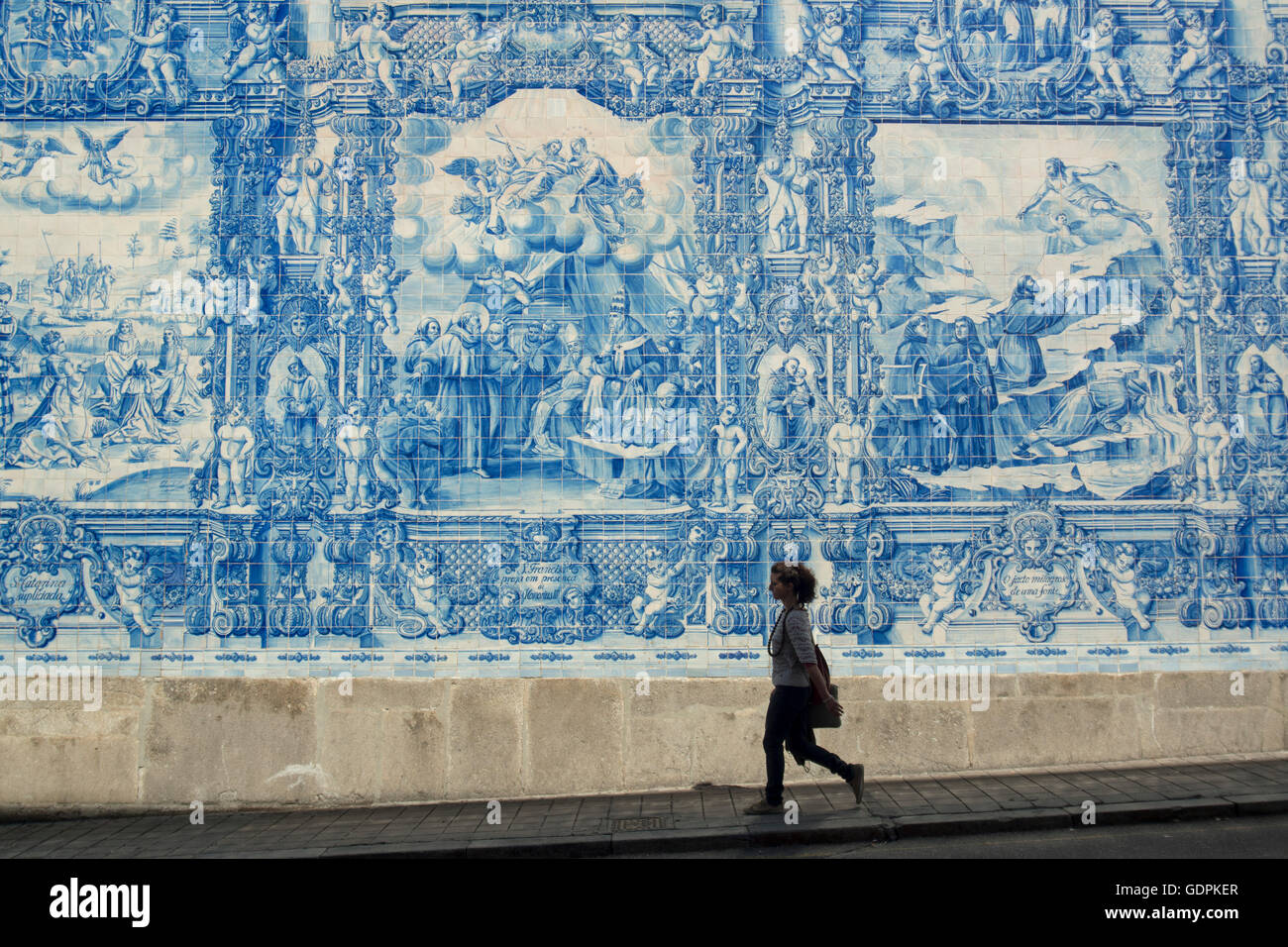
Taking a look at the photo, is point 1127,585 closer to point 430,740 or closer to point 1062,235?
point 1062,235

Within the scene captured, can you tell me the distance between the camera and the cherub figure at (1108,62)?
826 centimetres

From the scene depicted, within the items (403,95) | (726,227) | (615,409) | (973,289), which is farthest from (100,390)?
(973,289)

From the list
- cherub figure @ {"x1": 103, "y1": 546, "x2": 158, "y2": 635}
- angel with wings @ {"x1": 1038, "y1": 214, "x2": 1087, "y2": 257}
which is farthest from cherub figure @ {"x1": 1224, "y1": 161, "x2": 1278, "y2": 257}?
cherub figure @ {"x1": 103, "y1": 546, "x2": 158, "y2": 635}

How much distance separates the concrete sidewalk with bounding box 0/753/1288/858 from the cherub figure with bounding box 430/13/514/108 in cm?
533

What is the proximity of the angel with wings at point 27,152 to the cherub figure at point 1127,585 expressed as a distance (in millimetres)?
8618

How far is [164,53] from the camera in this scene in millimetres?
8156

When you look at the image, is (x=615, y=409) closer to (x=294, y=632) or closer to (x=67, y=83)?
(x=294, y=632)

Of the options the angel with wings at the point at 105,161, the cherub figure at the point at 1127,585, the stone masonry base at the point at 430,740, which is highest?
the angel with wings at the point at 105,161

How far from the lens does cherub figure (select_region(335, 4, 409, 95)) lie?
26.5 feet

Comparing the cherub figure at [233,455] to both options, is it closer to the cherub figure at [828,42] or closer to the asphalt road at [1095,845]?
the asphalt road at [1095,845]

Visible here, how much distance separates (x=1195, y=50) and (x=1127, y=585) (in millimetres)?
4300

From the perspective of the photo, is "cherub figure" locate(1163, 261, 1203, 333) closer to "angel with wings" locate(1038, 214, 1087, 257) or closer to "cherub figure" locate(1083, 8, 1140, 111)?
"angel with wings" locate(1038, 214, 1087, 257)

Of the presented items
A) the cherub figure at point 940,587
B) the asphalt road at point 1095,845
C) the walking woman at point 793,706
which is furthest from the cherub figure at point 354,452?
the cherub figure at point 940,587

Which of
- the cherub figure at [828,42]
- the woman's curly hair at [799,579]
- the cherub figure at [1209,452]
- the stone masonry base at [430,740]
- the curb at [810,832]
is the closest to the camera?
the curb at [810,832]
